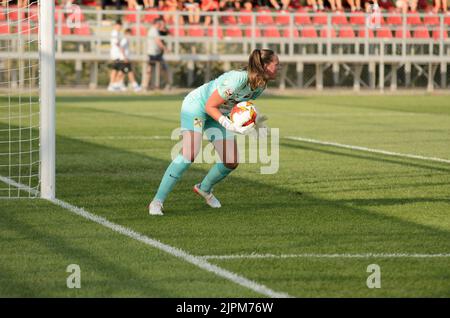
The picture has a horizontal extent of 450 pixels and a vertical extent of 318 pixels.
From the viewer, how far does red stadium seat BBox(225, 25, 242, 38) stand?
39625 millimetres

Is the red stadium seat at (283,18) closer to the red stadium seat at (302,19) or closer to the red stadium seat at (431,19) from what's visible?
the red stadium seat at (302,19)

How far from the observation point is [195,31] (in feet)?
129

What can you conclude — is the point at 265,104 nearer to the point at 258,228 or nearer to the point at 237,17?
the point at 237,17

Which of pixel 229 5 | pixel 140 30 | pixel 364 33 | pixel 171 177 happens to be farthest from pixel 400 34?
pixel 171 177

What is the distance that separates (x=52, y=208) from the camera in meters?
11.2

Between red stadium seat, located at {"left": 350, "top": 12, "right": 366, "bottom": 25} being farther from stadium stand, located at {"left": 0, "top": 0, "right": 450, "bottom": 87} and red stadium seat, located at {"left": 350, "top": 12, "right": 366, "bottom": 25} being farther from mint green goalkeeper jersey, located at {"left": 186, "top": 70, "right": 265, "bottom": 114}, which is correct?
mint green goalkeeper jersey, located at {"left": 186, "top": 70, "right": 265, "bottom": 114}

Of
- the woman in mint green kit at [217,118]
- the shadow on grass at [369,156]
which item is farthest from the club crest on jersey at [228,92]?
the shadow on grass at [369,156]

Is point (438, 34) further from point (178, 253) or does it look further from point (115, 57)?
point (178, 253)

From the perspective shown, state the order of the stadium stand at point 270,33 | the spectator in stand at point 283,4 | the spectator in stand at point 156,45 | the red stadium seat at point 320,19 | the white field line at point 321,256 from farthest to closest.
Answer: the spectator in stand at point 283,4 < the red stadium seat at point 320,19 < the stadium stand at point 270,33 < the spectator in stand at point 156,45 < the white field line at point 321,256

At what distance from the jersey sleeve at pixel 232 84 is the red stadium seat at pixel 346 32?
100 ft

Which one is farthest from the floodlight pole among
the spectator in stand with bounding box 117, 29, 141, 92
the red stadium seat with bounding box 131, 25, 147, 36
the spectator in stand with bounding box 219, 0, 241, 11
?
the spectator in stand with bounding box 219, 0, 241, 11

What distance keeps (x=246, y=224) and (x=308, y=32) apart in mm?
30922

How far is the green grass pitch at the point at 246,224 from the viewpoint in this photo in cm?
764

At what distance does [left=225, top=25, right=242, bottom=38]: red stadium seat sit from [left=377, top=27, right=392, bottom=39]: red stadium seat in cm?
479
